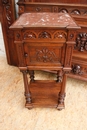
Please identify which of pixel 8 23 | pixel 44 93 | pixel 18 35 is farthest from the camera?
pixel 8 23

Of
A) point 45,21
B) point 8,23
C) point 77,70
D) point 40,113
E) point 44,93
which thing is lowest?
point 40,113

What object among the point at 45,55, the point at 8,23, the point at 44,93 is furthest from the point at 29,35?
the point at 8,23

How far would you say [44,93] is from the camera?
4.35ft

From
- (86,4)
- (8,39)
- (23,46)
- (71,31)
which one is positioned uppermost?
(86,4)

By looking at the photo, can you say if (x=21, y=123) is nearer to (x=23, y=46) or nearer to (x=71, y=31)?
(x=23, y=46)

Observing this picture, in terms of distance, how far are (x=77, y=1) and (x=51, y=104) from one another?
99 centimetres

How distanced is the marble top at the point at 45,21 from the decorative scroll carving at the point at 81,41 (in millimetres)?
349

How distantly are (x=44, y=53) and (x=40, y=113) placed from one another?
0.65 metres

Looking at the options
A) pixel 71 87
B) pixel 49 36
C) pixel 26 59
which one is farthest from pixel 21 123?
pixel 49 36

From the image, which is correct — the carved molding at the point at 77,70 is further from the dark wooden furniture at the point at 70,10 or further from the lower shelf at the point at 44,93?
the lower shelf at the point at 44,93

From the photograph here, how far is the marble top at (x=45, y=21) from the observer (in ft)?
2.57

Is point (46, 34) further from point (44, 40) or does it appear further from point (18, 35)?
point (18, 35)

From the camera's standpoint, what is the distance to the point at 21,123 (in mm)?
1150

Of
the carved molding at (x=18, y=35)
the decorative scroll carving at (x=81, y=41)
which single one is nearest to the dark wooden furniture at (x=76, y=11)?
the decorative scroll carving at (x=81, y=41)
